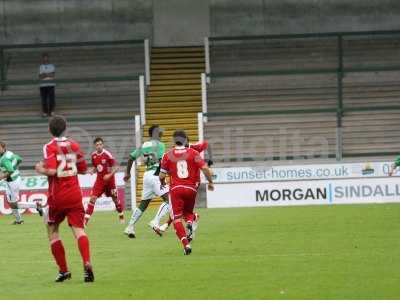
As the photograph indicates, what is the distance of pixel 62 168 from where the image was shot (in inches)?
570

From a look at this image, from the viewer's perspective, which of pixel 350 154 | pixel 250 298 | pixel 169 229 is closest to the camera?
pixel 250 298

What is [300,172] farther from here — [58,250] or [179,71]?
[58,250]

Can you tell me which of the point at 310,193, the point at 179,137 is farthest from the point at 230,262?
the point at 310,193

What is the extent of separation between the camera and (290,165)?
113 feet

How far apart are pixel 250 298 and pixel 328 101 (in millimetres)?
27506

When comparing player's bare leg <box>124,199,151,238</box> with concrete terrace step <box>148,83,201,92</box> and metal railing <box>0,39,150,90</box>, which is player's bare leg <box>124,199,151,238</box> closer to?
concrete terrace step <box>148,83,201,92</box>

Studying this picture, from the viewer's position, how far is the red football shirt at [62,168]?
14.4 metres

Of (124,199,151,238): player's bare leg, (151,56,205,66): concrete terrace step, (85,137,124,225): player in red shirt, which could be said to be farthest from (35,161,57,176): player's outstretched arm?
(151,56,205,66): concrete terrace step

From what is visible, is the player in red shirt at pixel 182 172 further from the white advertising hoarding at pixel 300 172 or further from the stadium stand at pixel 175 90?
the stadium stand at pixel 175 90

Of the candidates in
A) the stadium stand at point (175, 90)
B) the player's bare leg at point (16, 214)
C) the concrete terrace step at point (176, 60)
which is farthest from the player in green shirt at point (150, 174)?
the concrete terrace step at point (176, 60)

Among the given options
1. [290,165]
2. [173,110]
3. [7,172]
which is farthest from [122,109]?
[7,172]

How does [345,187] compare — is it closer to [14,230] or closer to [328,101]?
[328,101]

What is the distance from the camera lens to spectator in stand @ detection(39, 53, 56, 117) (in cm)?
4047

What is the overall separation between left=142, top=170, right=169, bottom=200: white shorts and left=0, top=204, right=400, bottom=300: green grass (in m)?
0.82
